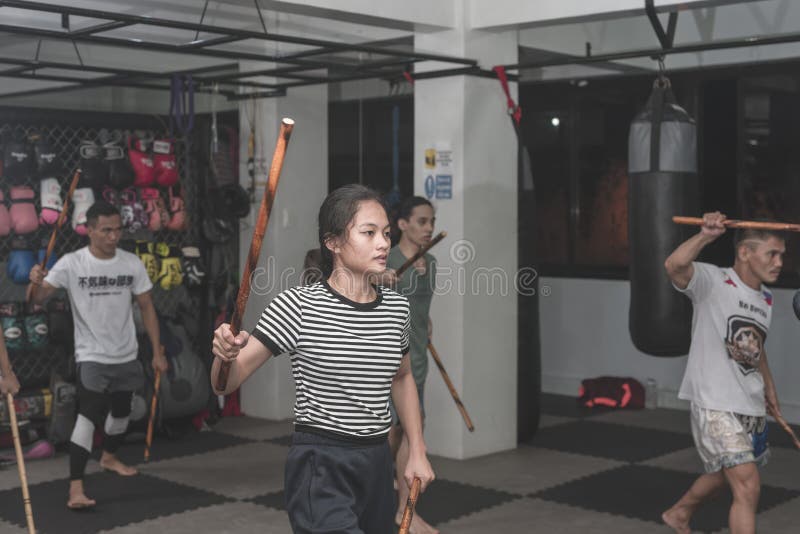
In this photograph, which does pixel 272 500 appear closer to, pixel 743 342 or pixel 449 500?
pixel 449 500

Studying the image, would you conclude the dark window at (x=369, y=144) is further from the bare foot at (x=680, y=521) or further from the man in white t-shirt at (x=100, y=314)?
the bare foot at (x=680, y=521)

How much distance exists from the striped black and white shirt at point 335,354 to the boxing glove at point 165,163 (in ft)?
16.0

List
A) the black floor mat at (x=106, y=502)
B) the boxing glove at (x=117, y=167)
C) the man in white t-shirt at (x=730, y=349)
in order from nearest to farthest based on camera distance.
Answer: the man in white t-shirt at (x=730, y=349) < the black floor mat at (x=106, y=502) < the boxing glove at (x=117, y=167)

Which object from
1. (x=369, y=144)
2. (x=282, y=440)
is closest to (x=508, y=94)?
(x=282, y=440)

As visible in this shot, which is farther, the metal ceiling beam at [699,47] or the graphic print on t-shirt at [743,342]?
the metal ceiling beam at [699,47]

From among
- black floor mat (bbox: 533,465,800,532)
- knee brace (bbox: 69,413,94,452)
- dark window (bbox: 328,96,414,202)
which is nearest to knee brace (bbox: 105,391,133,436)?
knee brace (bbox: 69,413,94,452)

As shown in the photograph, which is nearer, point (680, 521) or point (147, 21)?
point (147, 21)

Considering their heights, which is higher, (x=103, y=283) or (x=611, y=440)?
(x=103, y=283)

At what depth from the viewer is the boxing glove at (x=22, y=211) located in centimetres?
688

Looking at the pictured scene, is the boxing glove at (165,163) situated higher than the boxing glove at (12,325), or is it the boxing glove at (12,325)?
the boxing glove at (165,163)

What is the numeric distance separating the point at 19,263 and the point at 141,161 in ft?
3.66

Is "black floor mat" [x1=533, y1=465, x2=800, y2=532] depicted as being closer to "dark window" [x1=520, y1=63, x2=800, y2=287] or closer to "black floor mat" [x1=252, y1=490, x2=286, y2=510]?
"black floor mat" [x1=252, y1=490, x2=286, y2=510]

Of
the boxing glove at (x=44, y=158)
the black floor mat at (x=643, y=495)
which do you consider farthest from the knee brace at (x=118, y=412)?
the black floor mat at (x=643, y=495)

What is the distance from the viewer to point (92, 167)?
7.16m
